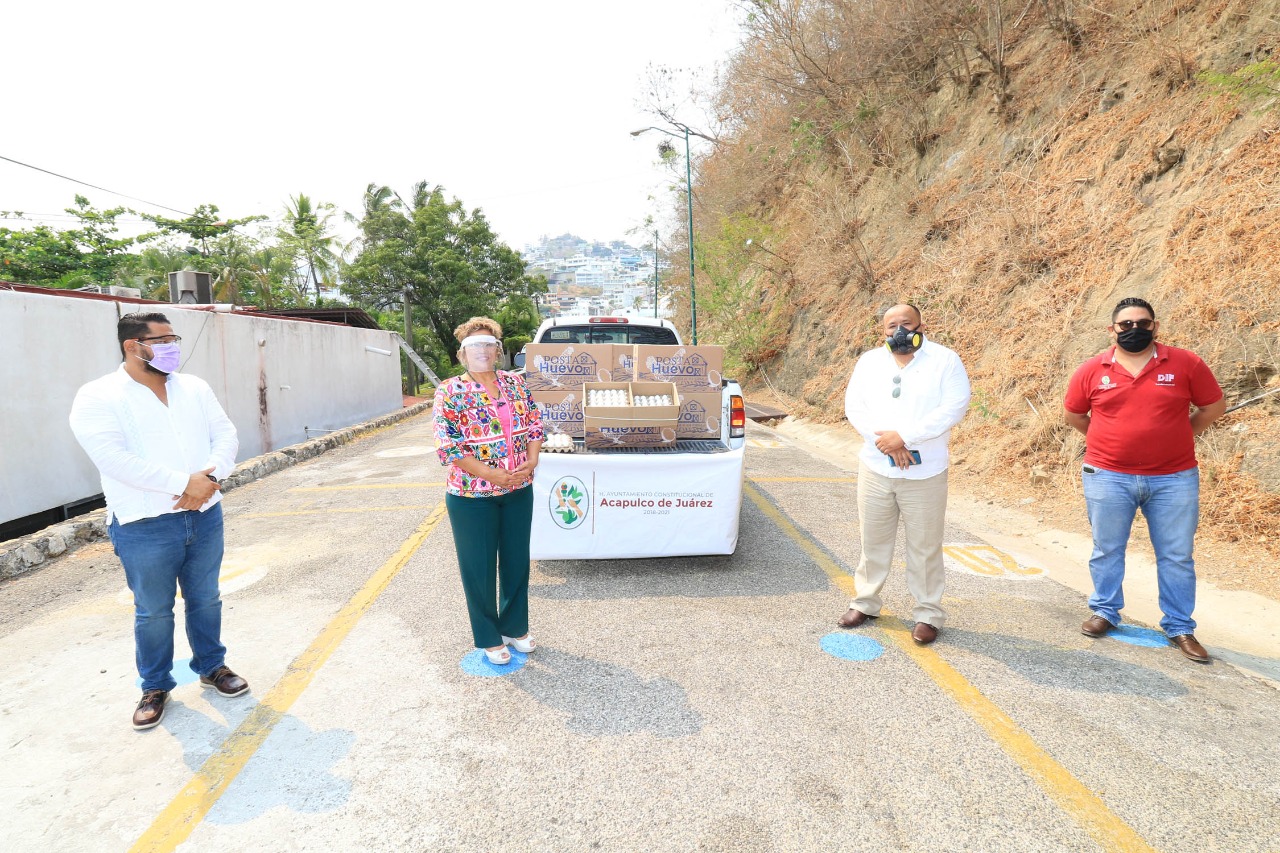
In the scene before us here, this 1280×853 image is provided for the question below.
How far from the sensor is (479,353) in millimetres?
3699

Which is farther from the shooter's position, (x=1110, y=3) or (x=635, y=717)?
(x=1110, y=3)

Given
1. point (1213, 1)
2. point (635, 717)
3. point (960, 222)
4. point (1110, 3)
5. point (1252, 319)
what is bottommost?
point (635, 717)

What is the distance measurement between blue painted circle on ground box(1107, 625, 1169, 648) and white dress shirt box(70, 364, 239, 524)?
5.15 m

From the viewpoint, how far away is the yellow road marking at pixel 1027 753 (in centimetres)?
257

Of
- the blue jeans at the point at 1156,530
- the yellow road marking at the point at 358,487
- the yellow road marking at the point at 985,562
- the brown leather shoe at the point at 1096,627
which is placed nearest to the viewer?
the blue jeans at the point at 1156,530

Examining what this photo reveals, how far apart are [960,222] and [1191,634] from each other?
437 inches

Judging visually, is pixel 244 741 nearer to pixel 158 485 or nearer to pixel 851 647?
pixel 158 485

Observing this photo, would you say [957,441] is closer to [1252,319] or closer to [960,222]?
[1252,319]

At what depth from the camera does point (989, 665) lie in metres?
3.88

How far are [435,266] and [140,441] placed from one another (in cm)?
3435

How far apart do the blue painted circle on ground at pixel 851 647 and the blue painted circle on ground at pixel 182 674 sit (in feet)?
11.7

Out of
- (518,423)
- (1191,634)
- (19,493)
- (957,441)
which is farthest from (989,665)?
(19,493)

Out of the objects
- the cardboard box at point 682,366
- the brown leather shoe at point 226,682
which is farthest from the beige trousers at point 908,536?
the brown leather shoe at point 226,682

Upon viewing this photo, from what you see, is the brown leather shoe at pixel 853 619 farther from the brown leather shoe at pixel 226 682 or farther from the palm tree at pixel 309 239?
the palm tree at pixel 309 239
